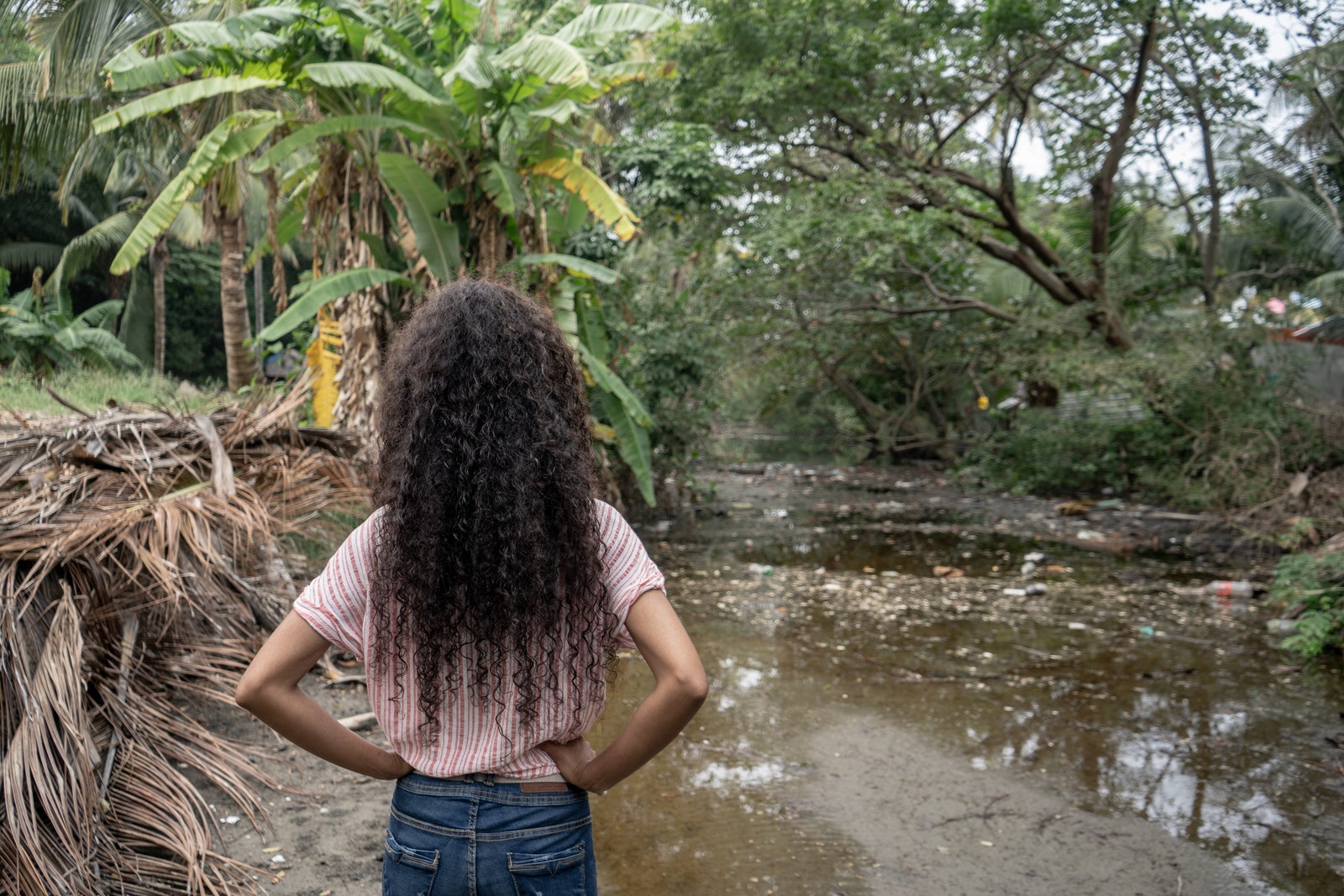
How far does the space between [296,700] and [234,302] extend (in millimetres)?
11526

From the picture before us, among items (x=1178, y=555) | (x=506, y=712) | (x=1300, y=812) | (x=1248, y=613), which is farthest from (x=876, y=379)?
(x=506, y=712)

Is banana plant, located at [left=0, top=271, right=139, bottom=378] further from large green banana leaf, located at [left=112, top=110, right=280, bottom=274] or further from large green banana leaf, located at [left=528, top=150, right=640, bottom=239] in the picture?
large green banana leaf, located at [left=528, top=150, right=640, bottom=239]

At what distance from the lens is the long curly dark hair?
1.38 meters

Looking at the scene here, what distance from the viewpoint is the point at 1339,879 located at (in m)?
3.17

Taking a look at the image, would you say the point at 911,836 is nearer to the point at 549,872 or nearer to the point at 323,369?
the point at 549,872

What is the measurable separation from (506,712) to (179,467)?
11.5 feet

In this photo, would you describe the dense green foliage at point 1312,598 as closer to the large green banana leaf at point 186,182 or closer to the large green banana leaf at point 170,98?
the large green banana leaf at point 186,182

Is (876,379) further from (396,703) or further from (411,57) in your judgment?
(396,703)

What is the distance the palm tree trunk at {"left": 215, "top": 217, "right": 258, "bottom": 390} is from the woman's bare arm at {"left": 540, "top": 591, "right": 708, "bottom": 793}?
11.2m

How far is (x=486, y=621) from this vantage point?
4.52ft

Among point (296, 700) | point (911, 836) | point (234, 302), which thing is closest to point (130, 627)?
point (296, 700)

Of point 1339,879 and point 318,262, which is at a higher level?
point 318,262

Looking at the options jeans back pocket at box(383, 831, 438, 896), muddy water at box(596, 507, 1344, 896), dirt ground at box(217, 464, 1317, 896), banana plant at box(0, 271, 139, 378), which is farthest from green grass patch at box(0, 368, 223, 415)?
jeans back pocket at box(383, 831, 438, 896)

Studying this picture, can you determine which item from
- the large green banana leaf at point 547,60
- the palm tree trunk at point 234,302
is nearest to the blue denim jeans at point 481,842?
the large green banana leaf at point 547,60
